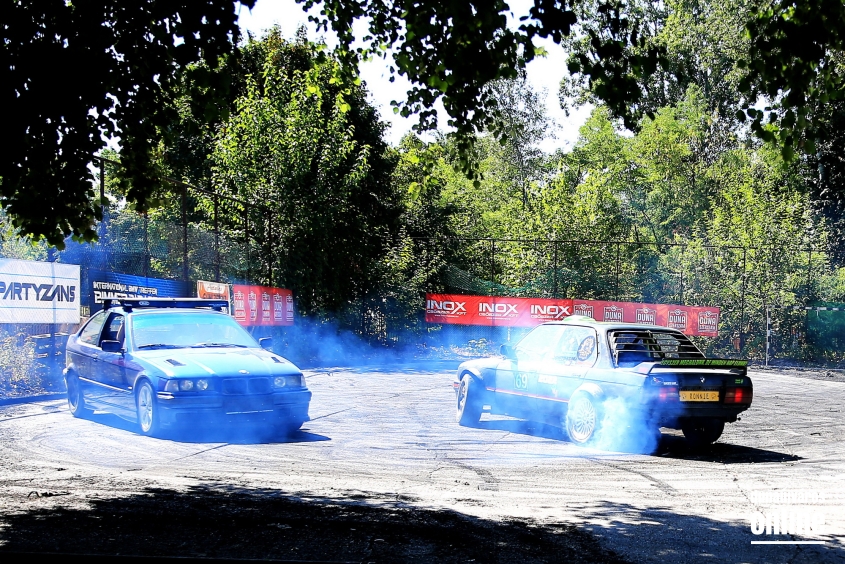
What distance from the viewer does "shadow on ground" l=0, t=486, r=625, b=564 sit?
5.45m

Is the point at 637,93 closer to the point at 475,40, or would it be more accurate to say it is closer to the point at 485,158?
the point at 475,40

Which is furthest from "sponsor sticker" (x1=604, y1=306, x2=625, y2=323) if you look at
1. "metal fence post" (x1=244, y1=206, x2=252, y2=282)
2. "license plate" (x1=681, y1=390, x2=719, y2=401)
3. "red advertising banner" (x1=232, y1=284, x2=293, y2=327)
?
"license plate" (x1=681, y1=390, x2=719, y2=401)


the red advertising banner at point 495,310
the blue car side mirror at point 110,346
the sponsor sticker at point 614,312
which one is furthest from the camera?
the red advertising banner at point 495,310

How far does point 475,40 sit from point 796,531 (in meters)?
4.33

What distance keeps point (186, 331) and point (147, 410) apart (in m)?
1.45

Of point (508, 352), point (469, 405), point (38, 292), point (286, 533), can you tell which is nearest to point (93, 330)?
point (38, 292)

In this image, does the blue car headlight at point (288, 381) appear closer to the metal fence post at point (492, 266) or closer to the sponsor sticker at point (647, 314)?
the sponsor sticker at point (647, 314)

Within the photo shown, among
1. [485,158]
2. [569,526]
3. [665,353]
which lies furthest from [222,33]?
[485,158]

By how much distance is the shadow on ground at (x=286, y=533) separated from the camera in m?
5.45

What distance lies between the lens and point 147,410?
10.8m

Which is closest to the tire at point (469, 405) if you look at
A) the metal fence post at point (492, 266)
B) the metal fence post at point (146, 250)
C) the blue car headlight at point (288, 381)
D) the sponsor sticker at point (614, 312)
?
the blue car headlight at point (288, 381)

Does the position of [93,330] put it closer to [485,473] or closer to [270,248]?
[485,473]

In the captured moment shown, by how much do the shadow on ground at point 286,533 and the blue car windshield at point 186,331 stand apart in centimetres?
475

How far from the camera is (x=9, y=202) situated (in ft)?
25.3
